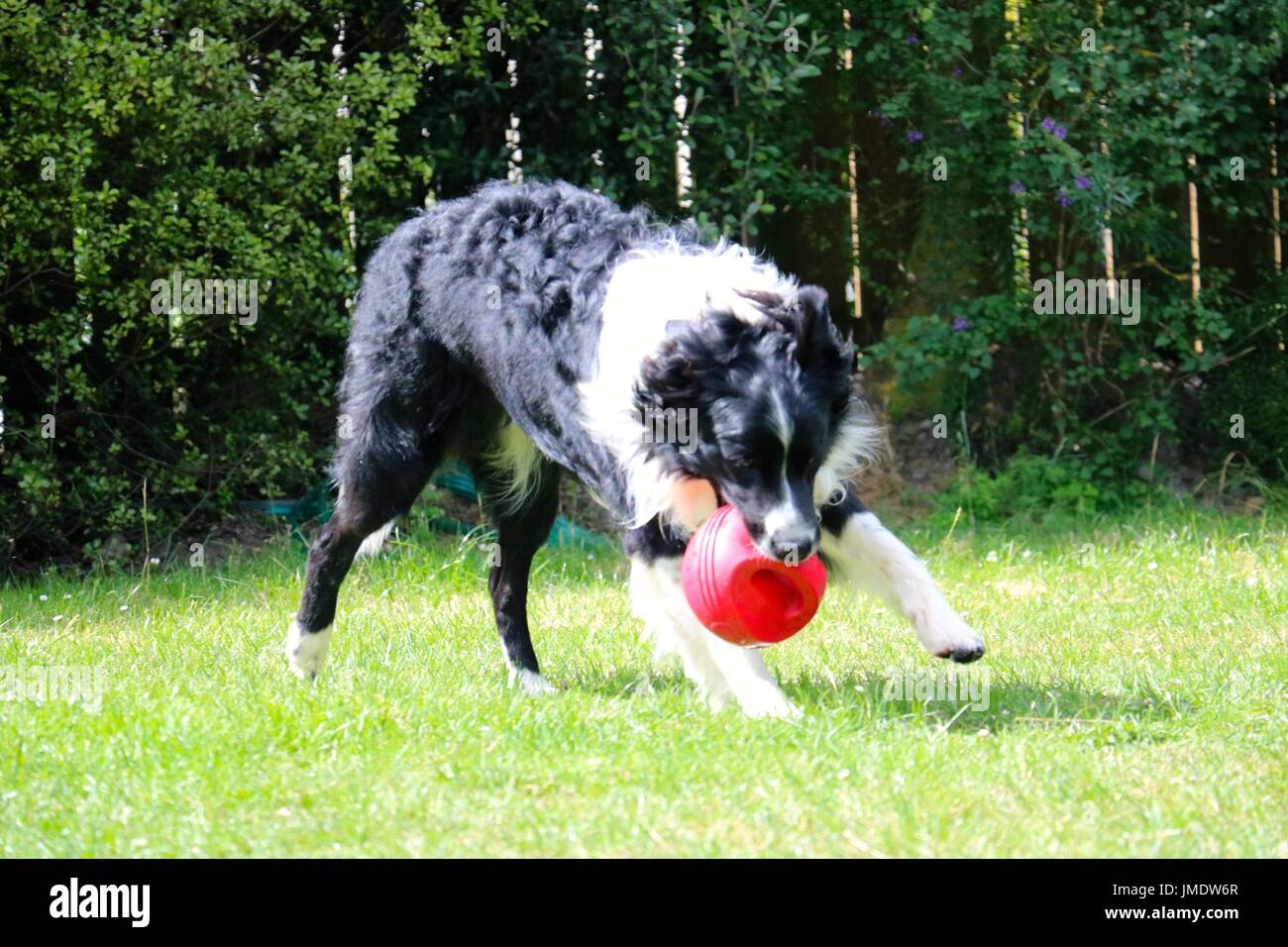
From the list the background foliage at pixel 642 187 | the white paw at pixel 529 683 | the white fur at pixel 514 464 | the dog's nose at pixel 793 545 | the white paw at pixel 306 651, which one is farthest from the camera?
the background foliage at pixel 642 187

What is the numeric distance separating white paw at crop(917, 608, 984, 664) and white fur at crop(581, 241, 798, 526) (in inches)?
32.6

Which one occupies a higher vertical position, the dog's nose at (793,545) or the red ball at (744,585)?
the dog's nose at (793,545)

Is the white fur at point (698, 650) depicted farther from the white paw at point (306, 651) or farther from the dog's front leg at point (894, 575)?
the white paw at point (306, 651)

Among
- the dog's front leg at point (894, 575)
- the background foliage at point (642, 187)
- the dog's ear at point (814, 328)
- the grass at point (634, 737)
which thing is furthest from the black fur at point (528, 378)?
the background foliage at point (642, 187)

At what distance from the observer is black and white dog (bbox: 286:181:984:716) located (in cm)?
427

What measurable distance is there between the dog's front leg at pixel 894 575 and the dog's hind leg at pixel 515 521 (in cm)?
123

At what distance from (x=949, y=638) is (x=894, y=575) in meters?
0.25

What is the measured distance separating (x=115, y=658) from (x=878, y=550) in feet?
9.07

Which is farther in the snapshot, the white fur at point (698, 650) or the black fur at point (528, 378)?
the white fur at point (698, 650)

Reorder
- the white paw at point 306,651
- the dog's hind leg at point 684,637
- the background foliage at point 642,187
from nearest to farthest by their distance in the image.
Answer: the dog's hind leg at point 684,637, the white paw at point 306,651, the background foliage at point 642,187

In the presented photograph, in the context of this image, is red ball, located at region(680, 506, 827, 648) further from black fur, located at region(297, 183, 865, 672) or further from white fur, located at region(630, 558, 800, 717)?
white fur, located at region(630, 558, 800, 717)

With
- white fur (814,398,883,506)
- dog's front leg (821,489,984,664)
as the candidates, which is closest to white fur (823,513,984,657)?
dog's front leg (821,489,984,664)

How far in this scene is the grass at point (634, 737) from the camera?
3.44 m

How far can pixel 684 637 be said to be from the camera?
15.1 feet
